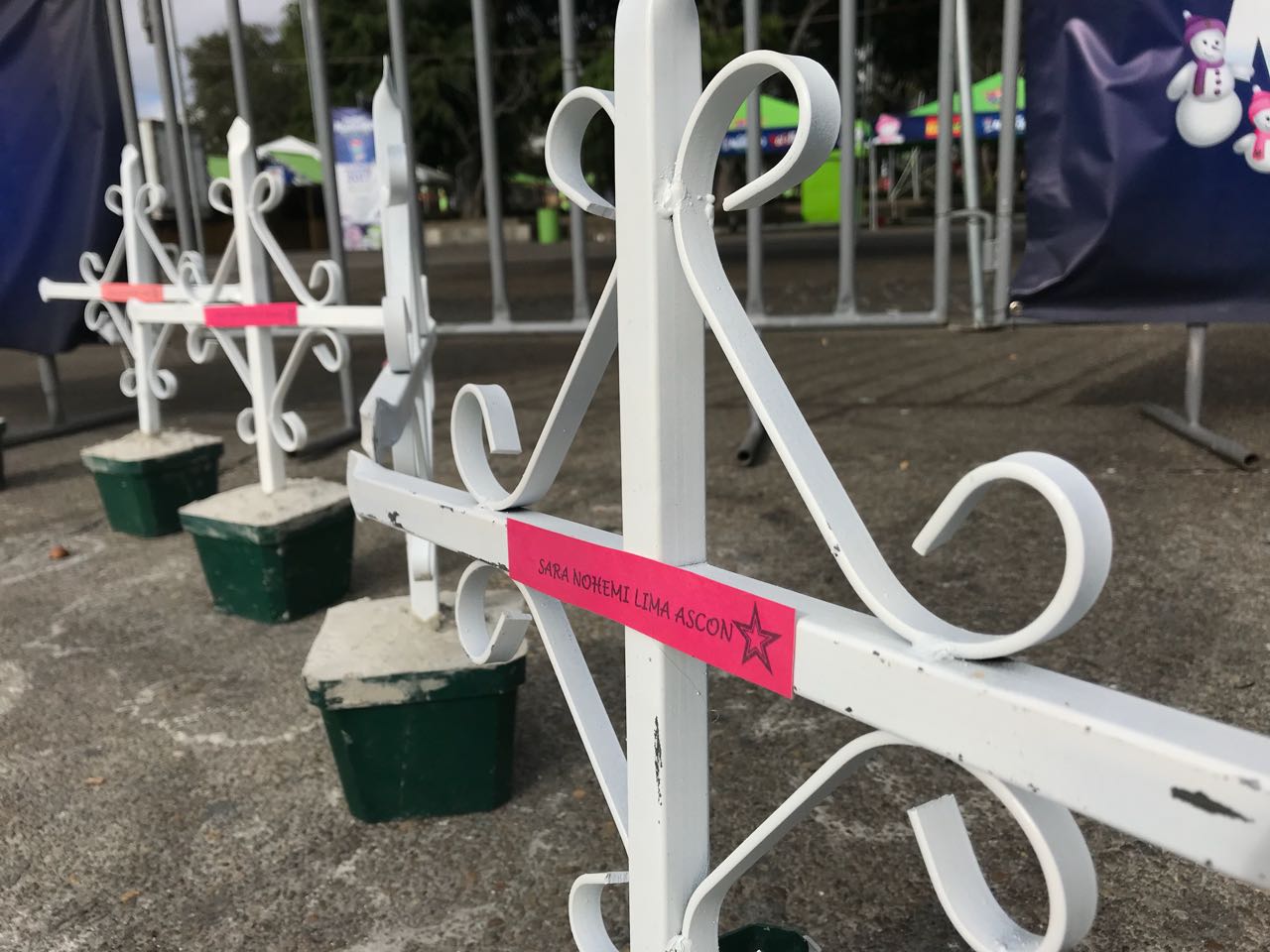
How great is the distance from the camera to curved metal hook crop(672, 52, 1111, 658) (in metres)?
0.81

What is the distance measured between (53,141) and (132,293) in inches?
72.9

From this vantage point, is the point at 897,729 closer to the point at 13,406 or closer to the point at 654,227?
the point at 654,227

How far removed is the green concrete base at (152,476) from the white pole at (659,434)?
3353mm

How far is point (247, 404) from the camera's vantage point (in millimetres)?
6773

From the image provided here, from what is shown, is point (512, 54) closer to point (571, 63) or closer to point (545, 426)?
point (571, 63)

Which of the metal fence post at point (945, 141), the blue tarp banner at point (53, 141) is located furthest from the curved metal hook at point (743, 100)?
the blue tarp banner at point (53, 141)

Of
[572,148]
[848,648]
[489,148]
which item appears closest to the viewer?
[848,648]

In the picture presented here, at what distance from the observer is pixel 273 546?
3152 mm

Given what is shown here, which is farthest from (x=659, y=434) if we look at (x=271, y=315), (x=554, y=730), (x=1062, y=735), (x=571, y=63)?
(x=571, y=63)

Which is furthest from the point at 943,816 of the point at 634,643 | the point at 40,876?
the point at 40,876

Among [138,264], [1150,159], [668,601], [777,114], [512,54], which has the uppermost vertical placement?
[512,54]

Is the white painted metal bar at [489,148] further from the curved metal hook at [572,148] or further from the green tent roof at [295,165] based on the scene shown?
the green tent roof at [295,165]

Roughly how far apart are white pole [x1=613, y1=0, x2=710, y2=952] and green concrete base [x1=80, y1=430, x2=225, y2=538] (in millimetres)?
3353

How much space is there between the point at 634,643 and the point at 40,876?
1568 millimetres
